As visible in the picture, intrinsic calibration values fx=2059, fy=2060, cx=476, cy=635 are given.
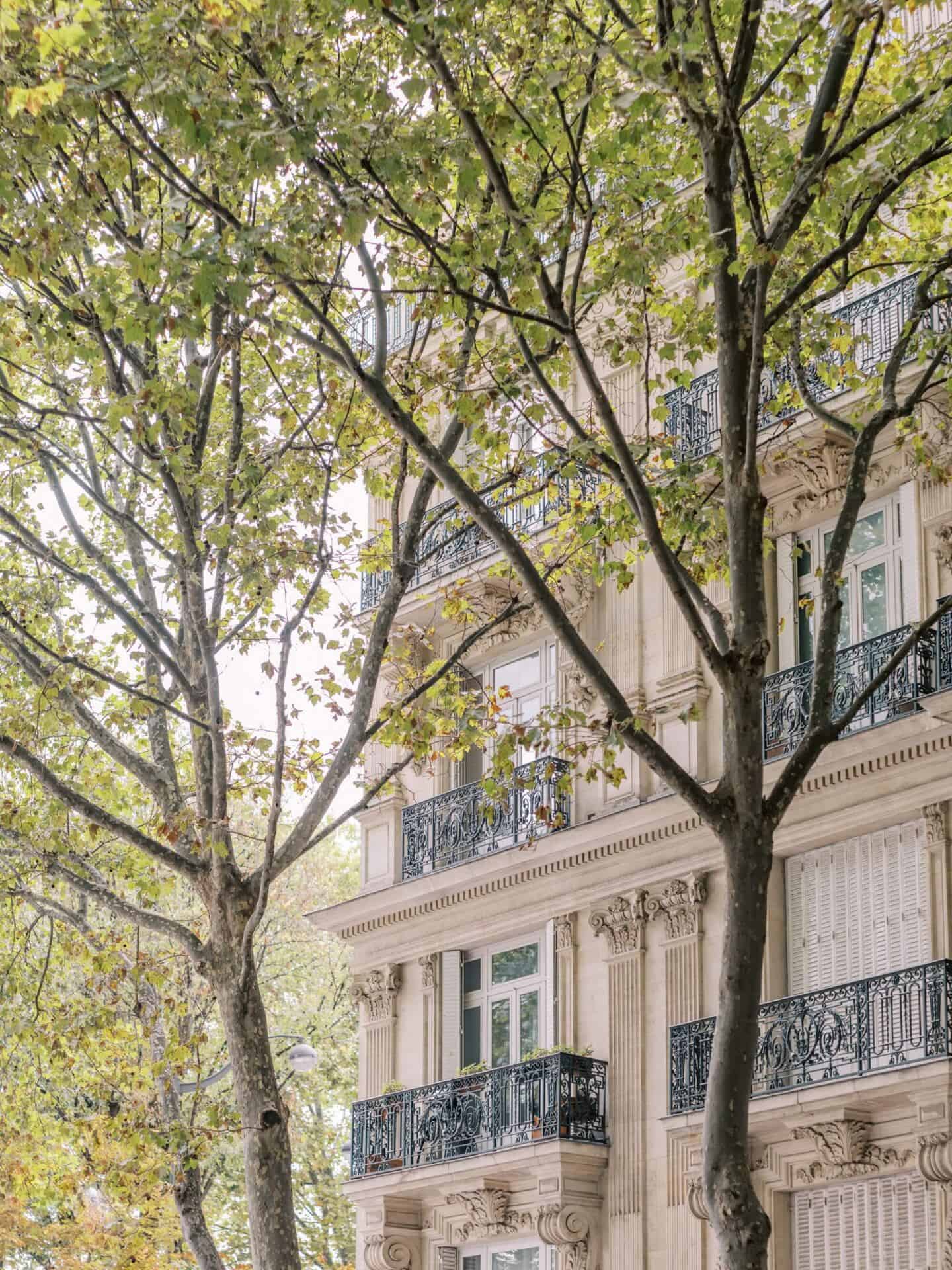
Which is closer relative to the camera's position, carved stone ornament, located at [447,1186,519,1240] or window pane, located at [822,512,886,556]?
window pane, located at [822,512,886,556]

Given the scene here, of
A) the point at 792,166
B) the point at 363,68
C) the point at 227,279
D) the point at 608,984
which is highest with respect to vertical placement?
the point at 363,68

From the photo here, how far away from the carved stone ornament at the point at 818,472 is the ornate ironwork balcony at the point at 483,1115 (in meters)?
5.95

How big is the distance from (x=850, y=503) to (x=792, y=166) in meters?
2.72

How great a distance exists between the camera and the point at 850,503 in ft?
40.3

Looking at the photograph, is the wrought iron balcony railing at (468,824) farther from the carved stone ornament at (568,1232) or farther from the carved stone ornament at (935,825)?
the carved stone ornament at (935,825)

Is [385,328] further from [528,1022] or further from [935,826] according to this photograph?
[528,1022]

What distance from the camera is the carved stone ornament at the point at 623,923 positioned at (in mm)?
20641

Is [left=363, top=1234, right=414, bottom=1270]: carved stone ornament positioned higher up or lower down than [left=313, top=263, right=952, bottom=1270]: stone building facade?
lower down

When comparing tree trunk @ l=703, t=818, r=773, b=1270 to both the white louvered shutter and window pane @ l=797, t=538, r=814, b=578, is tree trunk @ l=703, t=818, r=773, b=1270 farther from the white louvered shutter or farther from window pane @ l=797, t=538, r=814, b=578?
the white louvered shutter

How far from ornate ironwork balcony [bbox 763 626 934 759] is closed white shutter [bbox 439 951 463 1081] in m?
5.27

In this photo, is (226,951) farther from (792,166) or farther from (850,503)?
(792,166)

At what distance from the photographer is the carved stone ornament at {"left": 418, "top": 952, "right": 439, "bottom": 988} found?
23.2 meters

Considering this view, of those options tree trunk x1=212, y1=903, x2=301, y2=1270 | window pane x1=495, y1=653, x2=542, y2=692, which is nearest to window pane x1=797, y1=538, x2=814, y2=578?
window pane x1=495, y1=653, x2=542, y2=692

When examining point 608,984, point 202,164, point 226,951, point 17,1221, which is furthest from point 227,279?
point 17,1221
